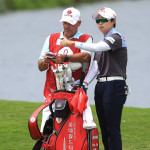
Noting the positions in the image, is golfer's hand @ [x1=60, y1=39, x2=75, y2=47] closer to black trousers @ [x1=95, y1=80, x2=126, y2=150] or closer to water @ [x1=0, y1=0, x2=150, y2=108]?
black trousers @ [x1=95, y1=80, x2=126, y2=150]

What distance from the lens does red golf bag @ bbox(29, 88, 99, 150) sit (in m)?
5.05

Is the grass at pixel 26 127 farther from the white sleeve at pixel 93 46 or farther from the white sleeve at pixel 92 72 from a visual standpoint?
the white sleeve at pixel 93 46

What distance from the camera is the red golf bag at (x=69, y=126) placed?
505 centimetres

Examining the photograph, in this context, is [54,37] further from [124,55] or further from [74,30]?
[124,55]

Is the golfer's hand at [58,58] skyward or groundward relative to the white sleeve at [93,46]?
groundward

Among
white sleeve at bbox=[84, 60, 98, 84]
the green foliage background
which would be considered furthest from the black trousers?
the green foliage background

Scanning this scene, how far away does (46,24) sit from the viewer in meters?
26.3

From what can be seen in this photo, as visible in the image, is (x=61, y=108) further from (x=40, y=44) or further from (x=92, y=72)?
(x=40, y=44)

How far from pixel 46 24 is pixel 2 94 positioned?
956 centimetres

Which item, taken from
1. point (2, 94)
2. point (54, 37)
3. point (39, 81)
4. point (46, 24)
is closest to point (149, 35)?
point (46, 24)

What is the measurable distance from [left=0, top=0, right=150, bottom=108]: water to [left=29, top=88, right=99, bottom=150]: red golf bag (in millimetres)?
9784

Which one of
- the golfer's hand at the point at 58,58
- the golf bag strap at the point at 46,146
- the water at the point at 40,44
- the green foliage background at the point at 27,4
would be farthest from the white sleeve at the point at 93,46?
the green foliage background at the point at 27,4

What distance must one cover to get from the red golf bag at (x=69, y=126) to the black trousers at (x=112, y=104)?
16 centimetres

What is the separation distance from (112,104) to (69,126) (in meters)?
0.49
